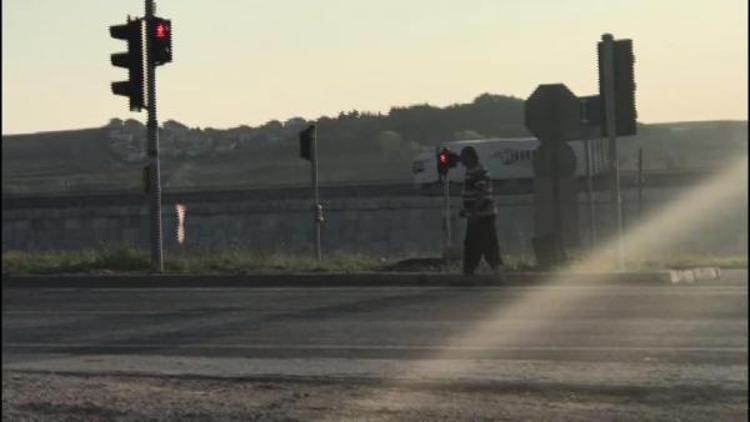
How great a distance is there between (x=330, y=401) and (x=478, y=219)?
7579 mm

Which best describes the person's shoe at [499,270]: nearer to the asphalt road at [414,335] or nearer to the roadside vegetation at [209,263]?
the roadside vegetation at [209,263]

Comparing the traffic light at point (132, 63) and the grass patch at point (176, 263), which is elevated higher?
the traffic light at point (132, 63)

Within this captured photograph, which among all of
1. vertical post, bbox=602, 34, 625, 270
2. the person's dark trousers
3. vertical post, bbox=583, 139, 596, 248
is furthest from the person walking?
vertical post, bbox=602, 34, 625, 270

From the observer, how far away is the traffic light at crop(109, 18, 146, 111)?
18.2 feet

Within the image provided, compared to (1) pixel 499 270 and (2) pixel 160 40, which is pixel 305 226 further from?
(2) pixel 160 40

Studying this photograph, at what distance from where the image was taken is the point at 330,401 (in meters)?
5.82

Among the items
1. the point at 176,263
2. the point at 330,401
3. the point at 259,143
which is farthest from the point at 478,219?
the point at 330,401

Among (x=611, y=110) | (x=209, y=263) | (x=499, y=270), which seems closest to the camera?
(x=611, y=110)

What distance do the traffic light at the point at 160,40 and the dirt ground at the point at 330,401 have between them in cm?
203

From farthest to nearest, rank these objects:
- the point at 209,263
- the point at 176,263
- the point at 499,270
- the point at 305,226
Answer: the point at 305,226 < the point at 209,263 < the point at 176,263 < the point at 499,270

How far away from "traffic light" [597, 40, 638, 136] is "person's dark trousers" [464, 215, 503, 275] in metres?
4.95

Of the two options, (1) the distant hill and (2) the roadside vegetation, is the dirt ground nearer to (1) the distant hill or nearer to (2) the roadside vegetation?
(1) the distant hill

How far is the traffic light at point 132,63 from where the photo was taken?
5547mm

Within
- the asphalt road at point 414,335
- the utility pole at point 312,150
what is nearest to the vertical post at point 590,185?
the asphalt road at point 414,335
